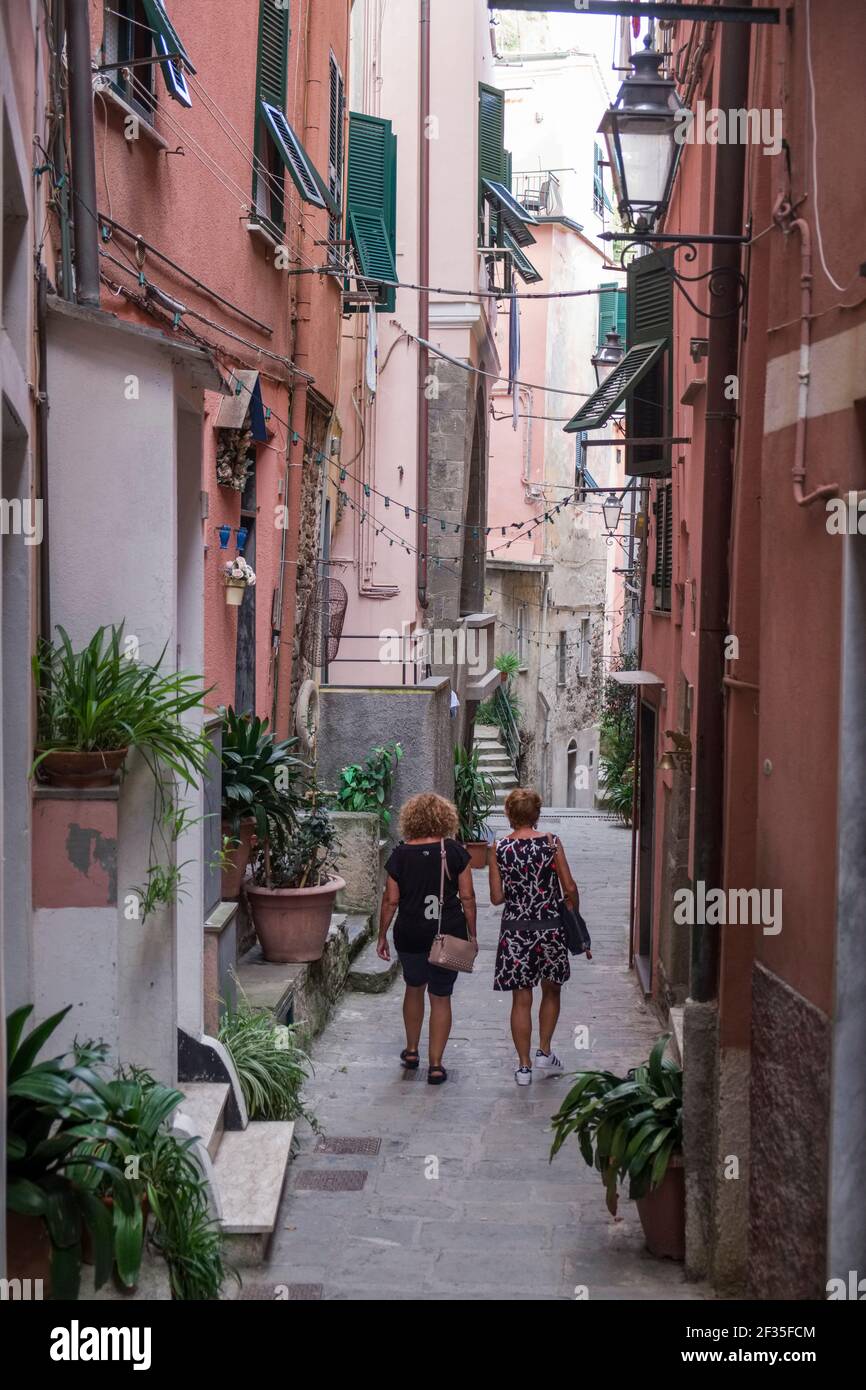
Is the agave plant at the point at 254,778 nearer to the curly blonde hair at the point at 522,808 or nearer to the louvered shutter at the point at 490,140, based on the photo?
the curly blonde hair at the point at 522,808

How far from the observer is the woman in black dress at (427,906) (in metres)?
8.96

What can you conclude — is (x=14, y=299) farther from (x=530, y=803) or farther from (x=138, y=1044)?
(x=530, y=803)

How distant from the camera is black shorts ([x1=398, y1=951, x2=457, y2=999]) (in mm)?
9000

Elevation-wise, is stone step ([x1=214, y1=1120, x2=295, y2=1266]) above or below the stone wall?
below

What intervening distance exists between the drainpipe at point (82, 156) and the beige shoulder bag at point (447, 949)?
3978mm

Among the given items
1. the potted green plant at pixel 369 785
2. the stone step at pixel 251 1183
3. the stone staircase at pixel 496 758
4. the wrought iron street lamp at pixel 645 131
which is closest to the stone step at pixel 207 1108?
the stone step at pixel 251 1183

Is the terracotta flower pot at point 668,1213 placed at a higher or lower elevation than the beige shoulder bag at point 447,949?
lower

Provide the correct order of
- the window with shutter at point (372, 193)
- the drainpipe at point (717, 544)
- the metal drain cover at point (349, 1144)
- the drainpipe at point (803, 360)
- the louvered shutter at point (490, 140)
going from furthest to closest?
1. the louvered shutter at point (490, 140)
2. the window with shutter at point (372, 193)
3. the metal drain cover at point (349, 1144)
4. the drainpipe at point (717, 544)
5. the drainpipe at point (803, 360)

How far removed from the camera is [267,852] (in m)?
9.65

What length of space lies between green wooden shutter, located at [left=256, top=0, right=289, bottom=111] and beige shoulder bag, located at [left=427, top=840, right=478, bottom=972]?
5949 mm

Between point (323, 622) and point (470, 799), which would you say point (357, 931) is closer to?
point (323, 622)

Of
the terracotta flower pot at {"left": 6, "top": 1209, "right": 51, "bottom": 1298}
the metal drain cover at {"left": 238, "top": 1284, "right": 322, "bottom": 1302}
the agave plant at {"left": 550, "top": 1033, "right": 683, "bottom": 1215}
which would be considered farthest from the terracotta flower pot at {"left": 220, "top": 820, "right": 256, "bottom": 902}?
the terracotta flower pot at {"left": 6, "top": 1209, "right": 51, "bottom": 1298}

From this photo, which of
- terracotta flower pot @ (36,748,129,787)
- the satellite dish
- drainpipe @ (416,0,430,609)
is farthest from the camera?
drainpipe @ (416,0,430,609)

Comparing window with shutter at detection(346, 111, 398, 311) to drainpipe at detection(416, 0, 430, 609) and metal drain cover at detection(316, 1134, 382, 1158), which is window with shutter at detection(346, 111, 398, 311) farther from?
metal drain cover at detection(316, 1134, 382, 1158)
